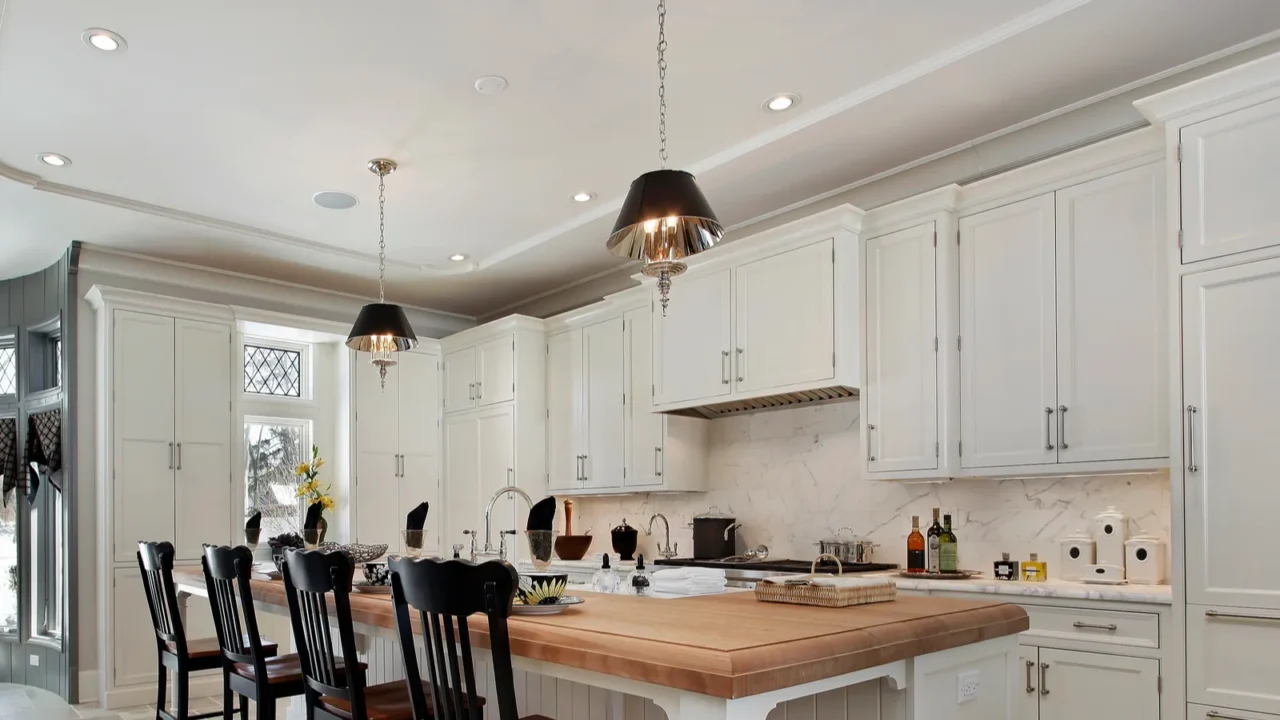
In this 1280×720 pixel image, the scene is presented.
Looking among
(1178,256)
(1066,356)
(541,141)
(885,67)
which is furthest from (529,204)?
(1178,256)

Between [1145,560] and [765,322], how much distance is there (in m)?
1.94

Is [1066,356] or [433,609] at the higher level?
[1066,356]

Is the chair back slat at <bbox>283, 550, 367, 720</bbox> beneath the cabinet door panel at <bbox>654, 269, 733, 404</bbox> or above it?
beneath

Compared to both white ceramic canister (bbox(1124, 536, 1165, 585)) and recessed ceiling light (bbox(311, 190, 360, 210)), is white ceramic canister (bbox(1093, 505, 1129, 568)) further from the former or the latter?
recessed ceiling light (bbox(311, 190, 360, 210))

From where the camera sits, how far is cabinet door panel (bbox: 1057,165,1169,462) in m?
3.31

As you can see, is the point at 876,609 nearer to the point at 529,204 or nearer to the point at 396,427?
the point at 529,204

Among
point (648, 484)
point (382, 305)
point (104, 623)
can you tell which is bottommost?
point (104, 623)

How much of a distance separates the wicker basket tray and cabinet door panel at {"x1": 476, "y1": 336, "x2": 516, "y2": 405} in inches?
157

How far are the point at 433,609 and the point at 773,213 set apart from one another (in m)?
3.57

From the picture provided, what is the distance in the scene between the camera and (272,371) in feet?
21.5

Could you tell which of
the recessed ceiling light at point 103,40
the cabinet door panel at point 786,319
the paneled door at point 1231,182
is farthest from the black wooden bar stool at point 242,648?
the paneled door at point 1231,182

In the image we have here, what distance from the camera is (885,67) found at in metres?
3.47

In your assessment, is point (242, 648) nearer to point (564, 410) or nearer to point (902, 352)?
point (902, 352)

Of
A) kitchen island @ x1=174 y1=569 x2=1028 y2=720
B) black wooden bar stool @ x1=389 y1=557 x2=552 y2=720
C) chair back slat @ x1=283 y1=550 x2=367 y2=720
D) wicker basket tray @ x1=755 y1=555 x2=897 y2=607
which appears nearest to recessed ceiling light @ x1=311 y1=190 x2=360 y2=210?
chair back slat @ x1=283 y1=550 x2=367 y2=720
